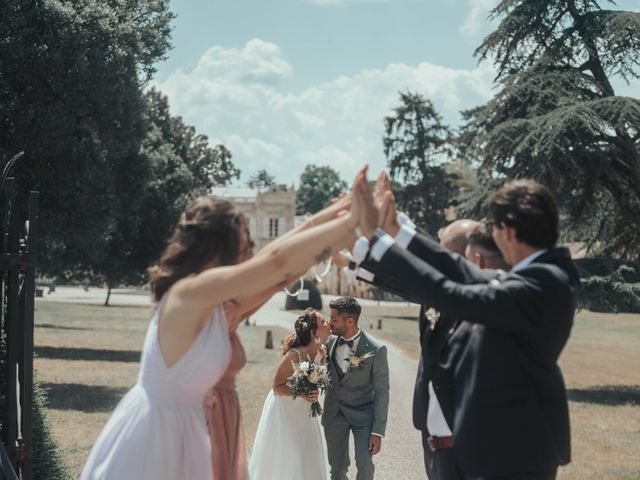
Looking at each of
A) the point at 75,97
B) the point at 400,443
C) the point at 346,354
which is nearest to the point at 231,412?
the point at 346,354

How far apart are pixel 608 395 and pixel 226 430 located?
18.5 metres

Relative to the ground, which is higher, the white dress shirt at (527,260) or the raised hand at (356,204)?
the raised hand at (356,204)

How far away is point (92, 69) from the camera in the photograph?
17.6 metres

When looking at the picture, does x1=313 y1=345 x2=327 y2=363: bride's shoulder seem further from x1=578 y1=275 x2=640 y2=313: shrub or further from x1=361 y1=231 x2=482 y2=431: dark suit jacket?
x1=578 y1=275 x2=640 y2=313: shrub

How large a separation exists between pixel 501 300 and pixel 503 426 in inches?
20.5

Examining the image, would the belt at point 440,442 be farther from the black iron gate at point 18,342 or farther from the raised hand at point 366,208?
the black iron gate at point 18,342

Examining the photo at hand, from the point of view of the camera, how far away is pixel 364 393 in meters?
8.05

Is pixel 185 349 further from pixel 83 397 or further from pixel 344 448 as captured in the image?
pixel 83 397

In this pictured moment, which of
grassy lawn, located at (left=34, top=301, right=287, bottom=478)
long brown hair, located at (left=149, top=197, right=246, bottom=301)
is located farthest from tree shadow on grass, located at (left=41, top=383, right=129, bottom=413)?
long brown hair, located at (left=149, top=197, right=246, bottom=301)

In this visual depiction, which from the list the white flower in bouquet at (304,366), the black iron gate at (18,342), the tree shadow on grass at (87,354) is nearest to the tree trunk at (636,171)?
the white flower in bouquet at (304,366)

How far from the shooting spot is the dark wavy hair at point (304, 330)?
319 inches

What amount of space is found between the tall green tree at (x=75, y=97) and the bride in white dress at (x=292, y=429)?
Answer: 10362 millimetres

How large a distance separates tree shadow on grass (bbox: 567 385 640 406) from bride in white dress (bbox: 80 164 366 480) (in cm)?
1730

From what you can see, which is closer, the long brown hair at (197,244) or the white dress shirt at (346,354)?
the long brown hair at (197,244)
